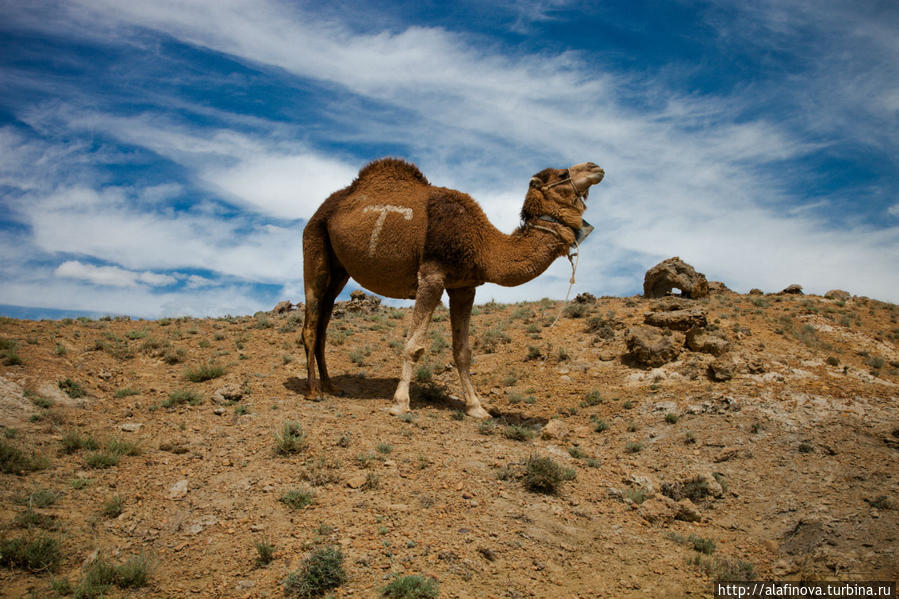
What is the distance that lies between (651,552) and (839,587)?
67.8 inches

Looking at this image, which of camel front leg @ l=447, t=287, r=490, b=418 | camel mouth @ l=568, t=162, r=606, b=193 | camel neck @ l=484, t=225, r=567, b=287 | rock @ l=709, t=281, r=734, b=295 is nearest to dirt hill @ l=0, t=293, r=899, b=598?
camel front leg @ l=447, t=287, r=490, b=418

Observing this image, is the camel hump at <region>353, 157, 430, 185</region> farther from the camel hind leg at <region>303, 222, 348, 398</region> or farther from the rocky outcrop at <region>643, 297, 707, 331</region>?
the rocky outcrop at <region>643, 297, 707, 331</region>

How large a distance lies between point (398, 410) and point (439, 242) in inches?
124

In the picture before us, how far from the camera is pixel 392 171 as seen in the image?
10789 mm

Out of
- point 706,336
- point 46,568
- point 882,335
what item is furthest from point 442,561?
point 882,335

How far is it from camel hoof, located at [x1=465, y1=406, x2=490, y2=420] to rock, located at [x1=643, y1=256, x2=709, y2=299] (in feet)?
41.2

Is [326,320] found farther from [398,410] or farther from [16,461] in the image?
[16,461]

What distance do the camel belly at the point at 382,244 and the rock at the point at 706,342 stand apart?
6578 mm

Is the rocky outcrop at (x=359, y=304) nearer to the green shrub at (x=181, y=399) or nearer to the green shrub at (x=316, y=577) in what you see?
the green shrub at (x=181, y=399)

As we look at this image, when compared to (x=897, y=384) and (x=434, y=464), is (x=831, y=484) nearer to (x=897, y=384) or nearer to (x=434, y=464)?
(x=897, y=384)

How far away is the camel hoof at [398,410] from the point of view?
917 centimetres

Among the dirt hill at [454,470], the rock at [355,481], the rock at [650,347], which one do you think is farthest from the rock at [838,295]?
the rock at [355,481]

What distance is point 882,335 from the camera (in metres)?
14.0

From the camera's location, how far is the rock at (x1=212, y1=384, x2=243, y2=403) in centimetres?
948
